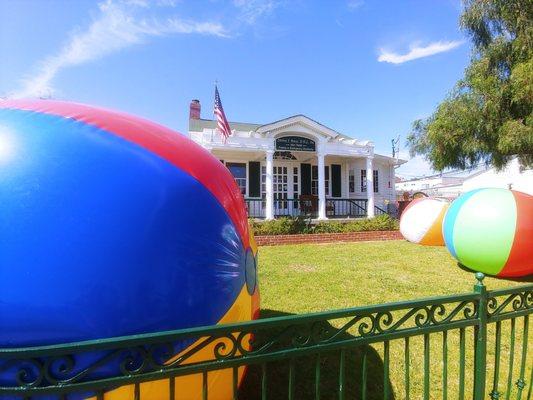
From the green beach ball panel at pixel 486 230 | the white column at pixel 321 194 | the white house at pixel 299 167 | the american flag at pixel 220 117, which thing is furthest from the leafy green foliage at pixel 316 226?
the green beach ball panel at pixel 486 230

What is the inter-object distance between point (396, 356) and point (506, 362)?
3.92 ft

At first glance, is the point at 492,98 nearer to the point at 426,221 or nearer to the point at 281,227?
the point at 426,221

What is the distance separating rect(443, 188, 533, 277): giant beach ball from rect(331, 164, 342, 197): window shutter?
13380 millimetres

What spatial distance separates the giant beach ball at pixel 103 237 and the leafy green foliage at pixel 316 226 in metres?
10.8

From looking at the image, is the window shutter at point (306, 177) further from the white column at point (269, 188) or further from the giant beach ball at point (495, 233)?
the giant beach ball at point (495, 233)

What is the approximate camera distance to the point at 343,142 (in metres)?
18.7

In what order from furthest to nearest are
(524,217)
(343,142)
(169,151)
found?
(343,142)
(524,217)
(169,151)

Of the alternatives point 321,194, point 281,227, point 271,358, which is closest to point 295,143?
point 321,194

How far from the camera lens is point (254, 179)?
62.9 ft

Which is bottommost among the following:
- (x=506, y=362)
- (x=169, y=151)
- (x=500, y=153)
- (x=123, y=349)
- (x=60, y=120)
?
(x=506, y=362)

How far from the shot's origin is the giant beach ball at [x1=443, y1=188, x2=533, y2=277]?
6445 mm

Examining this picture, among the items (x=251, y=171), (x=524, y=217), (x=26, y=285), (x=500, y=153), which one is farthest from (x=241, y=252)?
(x=251, y=171)

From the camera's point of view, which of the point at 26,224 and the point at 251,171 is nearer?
the point at 26,224

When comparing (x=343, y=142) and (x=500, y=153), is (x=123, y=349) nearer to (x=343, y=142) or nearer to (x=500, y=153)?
(x=500, y=153)
